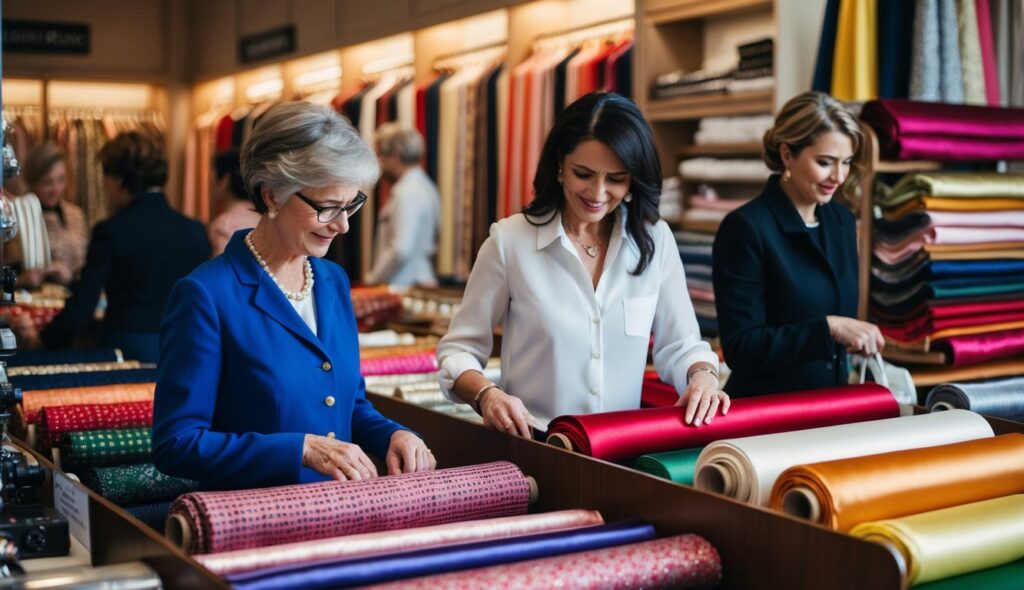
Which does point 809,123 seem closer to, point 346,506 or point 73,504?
point 346,506

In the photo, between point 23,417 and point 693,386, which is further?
point 23,417

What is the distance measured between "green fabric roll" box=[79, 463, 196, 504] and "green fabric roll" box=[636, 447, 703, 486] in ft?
3.31

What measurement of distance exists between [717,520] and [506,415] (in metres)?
0.55

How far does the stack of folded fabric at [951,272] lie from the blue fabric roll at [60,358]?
248 centimetres

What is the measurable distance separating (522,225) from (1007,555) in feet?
3.65

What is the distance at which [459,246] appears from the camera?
6762mm

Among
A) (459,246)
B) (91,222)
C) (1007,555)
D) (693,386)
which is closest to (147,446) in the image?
(693,386)

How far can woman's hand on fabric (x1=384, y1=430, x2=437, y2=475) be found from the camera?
2.04 metres

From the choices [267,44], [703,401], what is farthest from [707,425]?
[267,44]

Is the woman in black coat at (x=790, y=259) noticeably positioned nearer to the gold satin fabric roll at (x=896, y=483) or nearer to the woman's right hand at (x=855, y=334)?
the woman's right hand at (x=855, y=334)

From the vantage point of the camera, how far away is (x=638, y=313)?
2.35 metres

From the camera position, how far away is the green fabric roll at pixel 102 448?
8.25 feet

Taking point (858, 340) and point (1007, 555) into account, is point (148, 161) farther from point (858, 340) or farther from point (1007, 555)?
point (1007, 555)

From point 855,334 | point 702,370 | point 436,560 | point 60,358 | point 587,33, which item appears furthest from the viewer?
point 587,33
